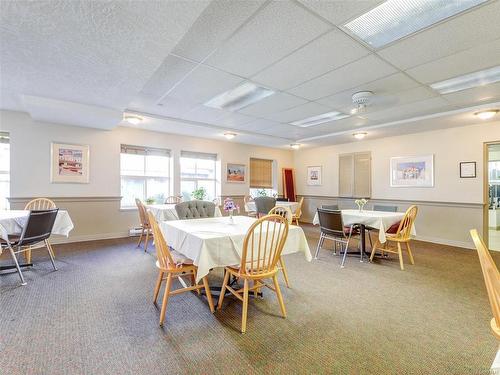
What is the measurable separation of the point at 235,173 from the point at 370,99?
13.7ft

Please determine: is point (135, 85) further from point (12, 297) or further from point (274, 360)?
point (274, 360)

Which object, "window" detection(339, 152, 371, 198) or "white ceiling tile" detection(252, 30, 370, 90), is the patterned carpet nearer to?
"white ceiling tile" detection(252, 30, 370, 90)

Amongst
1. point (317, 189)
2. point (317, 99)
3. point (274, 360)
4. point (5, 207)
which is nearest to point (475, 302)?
point (274, 360)

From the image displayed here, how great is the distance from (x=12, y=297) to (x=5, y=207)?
9.30 ft

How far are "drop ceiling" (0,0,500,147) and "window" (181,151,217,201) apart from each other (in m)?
2.05

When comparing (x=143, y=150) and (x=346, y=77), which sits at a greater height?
(x=346, y=77)

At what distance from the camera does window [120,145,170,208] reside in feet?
18.3

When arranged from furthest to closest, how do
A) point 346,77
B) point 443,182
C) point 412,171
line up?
1. point 412,171
2. point 443,182
3. point 346,77

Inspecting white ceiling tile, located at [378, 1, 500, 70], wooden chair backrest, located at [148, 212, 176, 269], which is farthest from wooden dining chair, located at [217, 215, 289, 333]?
white ceiling tile, located at [378, 1, 500, 70]

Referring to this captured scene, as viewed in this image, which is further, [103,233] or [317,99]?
[103,233]

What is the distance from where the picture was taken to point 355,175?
22.3 ft

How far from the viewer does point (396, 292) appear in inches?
108

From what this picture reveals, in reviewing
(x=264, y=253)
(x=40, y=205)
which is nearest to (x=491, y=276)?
(x=264, y=253)

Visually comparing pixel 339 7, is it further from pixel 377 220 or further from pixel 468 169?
pixel 468 169
